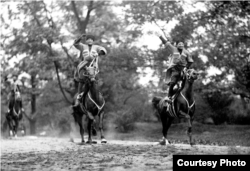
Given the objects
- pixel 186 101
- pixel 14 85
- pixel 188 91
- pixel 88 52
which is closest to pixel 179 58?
pixel 188 91

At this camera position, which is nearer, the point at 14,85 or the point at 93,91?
the point at 93,91

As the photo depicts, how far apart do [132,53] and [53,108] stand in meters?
14.2

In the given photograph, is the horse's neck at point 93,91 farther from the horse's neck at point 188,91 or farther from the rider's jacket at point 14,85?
the rider's jacket at point 14,85

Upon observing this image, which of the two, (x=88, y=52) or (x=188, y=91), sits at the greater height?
(x=88, y=52)

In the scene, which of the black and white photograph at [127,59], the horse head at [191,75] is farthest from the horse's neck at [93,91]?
the horse head at [191,75]

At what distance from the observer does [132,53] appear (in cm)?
2656

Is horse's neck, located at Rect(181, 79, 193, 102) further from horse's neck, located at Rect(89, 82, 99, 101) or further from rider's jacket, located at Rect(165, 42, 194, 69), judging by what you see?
horse's neck, located at Rect(89, 82, 99, 101)

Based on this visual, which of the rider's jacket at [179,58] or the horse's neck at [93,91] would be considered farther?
the horse's neck at [93,91]

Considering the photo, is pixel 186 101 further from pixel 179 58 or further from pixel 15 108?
pixel 15 108

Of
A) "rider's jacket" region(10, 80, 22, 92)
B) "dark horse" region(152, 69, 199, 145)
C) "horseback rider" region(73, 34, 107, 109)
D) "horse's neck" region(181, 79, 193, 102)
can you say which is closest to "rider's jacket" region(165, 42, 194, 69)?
"dark horse" region(152, 69, 199, 145)

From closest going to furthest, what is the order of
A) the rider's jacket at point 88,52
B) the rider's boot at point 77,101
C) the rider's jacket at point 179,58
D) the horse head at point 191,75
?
the horse head at point 191,75 → the rider's jacket at point 179,58 → the rider's jacket at point 88,52 → the rider's boot at point 77,101

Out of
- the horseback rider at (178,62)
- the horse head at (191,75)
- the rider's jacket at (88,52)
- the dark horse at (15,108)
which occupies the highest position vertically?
the rider's jacket at (88,52)

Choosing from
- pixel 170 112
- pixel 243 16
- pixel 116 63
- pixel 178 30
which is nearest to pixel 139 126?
pixel 116 63

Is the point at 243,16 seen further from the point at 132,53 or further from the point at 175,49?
the point at 175,49
